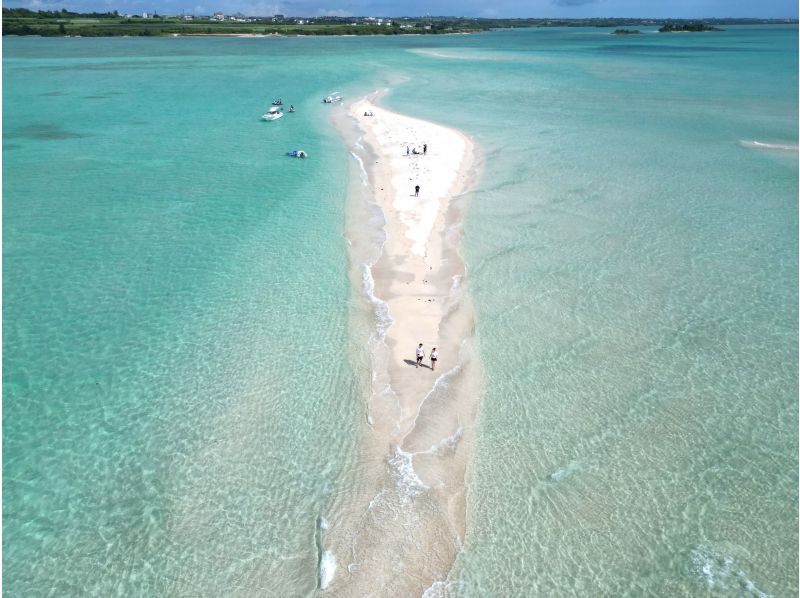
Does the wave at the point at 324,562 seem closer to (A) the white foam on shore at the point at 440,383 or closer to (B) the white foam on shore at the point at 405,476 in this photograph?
(B) the white foam on shore at the point at 405,476

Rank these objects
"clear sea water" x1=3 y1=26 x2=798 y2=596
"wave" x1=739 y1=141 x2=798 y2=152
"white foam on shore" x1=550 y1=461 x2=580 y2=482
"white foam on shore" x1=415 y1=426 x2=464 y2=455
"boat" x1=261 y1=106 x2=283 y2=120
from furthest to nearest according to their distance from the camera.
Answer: "boat" x1=261 y1=106 x2=283 y2=120 → "wave" x1=739 y1=141 x2=798 y2=152 → "white foam on shore" x1=415 y1=426 x2=464 y2=455 → "white foam on shore" x1=550 y1=461 x2=580 y2=482 → "clear sea water" x1=3 y1=26 x2=798 y2=596

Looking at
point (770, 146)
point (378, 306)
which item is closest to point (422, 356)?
point (378, 306)

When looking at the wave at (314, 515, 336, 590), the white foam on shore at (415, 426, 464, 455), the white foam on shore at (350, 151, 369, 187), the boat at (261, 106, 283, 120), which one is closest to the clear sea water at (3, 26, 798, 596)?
the wave at (314, 515, 336, 590)

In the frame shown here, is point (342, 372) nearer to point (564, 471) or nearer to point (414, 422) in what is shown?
point (414, 422)

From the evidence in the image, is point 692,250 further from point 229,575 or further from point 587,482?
point 229,575

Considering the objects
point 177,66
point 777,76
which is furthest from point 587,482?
point 177,66

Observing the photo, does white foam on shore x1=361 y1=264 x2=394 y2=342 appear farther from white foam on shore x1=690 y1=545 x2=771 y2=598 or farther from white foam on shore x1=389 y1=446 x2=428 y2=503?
white foam on shore x1=690 y1=545 x2=771 y2=598

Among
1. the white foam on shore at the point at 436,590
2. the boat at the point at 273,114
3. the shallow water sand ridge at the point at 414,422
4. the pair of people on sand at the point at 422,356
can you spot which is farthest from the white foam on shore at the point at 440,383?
the boat at the point at 273,114

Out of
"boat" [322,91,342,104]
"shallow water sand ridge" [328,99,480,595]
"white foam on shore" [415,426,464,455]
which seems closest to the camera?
"shallow water sand ridge" [328,99,480,595]
